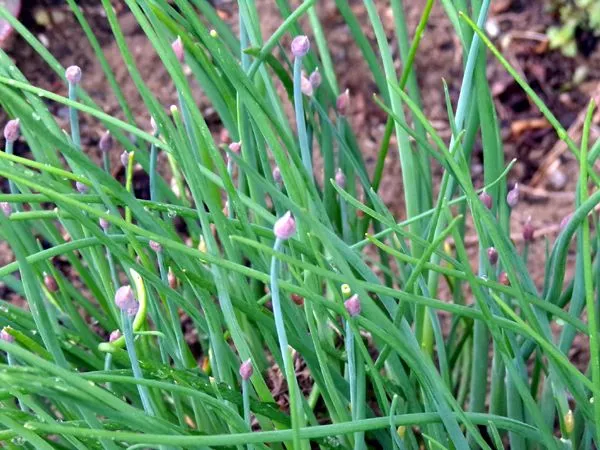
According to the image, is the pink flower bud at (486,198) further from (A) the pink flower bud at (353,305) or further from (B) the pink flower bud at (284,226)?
(B) the pink flower bud at (284,226)

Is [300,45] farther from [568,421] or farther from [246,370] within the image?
[568,421]

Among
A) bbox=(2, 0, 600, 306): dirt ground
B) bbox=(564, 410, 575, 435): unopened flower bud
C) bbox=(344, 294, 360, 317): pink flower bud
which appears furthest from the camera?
bbox=(2, 0, 600, 306): dirt ground

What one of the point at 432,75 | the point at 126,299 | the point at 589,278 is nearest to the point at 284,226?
the point at 126,299

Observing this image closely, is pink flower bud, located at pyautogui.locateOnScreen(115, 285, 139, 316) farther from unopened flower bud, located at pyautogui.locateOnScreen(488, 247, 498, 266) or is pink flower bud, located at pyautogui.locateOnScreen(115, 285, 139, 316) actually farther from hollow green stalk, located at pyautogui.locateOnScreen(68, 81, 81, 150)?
unopened flower bud, located at pyautogui.locateOnScreen(488, 247, 498, 266)

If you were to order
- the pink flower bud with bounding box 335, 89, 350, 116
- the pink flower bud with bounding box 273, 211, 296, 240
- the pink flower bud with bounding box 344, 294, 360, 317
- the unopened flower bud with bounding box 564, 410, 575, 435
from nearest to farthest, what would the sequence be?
the pink flower bud with bounding box 273, 211, 296, 240
the pink flower bud with bounding box 344, 294, 360, 317
the unopened flower bud with bounding box 564, 410, 575, 435
the pink flower bud with bounding box 335, 89, 350, 116

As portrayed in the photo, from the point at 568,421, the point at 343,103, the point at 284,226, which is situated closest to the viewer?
the point at 284,226

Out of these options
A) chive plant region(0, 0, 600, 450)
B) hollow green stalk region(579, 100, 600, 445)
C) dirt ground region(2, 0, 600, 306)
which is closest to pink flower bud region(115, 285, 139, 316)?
chive plant region(0, 0, 600, 450)

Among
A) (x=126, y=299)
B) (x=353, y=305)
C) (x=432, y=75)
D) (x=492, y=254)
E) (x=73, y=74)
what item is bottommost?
(x=432, y=75)

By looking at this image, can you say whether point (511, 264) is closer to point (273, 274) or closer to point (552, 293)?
point (552, 293)
